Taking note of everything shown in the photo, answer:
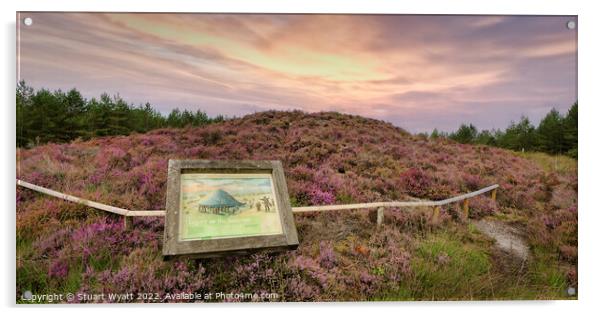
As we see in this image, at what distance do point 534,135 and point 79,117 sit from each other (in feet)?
24.3

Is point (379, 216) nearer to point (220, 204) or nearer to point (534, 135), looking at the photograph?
point (220, 204)

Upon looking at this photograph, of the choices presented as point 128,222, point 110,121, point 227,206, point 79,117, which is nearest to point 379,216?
point 227,206

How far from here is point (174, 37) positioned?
14.7ft

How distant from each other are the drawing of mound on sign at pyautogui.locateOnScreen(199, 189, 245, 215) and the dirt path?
421 cm

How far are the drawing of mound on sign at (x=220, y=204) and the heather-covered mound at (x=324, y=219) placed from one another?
660 mm

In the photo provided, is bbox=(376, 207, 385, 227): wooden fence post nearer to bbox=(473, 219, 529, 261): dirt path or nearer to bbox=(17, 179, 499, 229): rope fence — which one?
bbox=(17, 179, 499, 229): rope fence

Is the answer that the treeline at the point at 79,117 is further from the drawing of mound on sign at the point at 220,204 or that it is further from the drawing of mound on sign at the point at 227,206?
the drawing of mound on sign at the point at 220,204

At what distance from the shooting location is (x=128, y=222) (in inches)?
162

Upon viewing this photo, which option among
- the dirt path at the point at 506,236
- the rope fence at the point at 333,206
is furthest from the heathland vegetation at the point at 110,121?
the dirt path at the point at 506,236

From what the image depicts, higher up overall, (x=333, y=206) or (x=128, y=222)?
(x=333, y=206)

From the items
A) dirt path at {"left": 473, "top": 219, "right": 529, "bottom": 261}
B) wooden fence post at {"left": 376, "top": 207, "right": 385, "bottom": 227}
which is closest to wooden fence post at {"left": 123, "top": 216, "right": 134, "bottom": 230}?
wooden fence post at {"left": 376, "top": 207, "right": 385, "bottom": 227}

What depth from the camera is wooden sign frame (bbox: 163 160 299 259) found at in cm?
337

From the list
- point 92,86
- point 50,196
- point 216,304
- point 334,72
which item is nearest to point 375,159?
point 334,72

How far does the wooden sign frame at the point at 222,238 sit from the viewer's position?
3.37 metres
